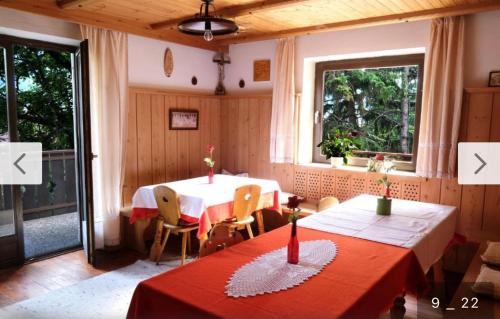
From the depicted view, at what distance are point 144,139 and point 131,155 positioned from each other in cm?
25

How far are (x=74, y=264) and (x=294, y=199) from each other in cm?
270

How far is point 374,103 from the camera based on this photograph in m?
4.27

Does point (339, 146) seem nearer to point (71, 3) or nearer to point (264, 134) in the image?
point (264, 134)

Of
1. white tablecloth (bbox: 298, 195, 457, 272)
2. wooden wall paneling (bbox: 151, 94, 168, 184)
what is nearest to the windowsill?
white tablecloth (bbox: 298, 195, 457, 272)

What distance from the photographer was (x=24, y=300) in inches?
114

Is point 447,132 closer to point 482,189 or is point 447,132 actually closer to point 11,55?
point 482,189

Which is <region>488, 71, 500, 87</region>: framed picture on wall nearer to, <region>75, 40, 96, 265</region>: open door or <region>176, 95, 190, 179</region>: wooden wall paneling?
<region>176, 95, 190, 179</region>: wooden wall paneling

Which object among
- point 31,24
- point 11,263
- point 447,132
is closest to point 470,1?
point 447,132

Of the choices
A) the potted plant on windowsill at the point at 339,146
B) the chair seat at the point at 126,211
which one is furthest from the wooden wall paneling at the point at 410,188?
the chair seat at the point at 126,211

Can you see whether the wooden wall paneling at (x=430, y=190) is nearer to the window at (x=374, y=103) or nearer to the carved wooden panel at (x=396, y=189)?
the carved wooden panel at (x=396, y=189)

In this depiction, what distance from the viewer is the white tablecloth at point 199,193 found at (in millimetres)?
3298

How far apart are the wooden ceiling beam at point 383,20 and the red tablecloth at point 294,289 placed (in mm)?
2351

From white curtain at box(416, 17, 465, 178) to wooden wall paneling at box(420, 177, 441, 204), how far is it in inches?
3.7

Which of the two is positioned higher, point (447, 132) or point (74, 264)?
point (447, 132)
